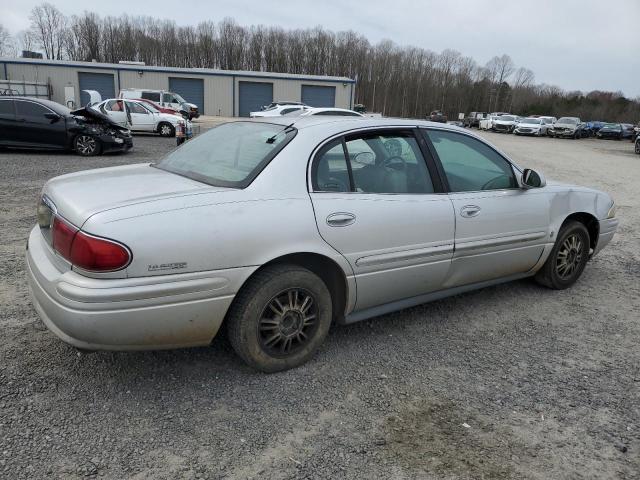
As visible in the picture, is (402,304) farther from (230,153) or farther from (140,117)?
(140,117)

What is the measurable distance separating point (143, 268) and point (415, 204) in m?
1.85

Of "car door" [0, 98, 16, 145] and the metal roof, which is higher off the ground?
the metal roof

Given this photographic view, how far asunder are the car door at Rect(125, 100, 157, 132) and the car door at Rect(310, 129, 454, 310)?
18816 mm

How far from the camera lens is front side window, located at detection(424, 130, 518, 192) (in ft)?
12.4

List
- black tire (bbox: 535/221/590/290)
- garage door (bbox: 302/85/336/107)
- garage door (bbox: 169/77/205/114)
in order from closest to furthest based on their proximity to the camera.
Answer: black tire (bbox: 535/221/590/290) < garage door (bbox: 169/77/205/114) < garage door (bbox: 302/85/336/107)

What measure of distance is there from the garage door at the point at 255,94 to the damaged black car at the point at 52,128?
101 feet

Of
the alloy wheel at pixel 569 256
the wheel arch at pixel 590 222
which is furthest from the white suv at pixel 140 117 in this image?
the alloy wheel at pixel 569 256

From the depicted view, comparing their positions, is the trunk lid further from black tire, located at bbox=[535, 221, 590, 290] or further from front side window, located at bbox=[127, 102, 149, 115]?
front side window, located at bbox=[127, 102, 149, 115]

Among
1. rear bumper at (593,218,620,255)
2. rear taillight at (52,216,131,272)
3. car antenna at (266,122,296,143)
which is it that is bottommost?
rear bumper at (593,218,620,255)

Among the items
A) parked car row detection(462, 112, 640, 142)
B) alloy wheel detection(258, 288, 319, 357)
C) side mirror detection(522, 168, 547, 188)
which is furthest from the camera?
parked car row detection(462, 112, 640, 142)

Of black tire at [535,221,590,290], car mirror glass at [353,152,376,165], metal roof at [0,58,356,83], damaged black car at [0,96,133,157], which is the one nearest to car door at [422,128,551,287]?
black tire at [535,221,590,290]

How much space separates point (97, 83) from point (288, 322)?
41.8m

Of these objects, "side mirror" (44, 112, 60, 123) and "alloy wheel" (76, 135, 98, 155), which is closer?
"side mirror" (44, 112, 60, 123)

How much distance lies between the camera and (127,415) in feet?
8.66
